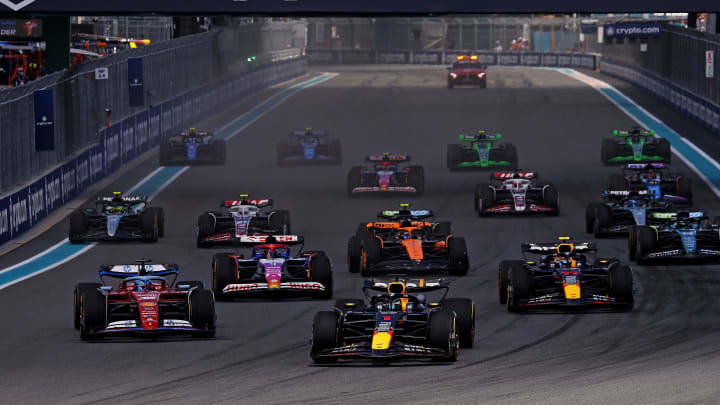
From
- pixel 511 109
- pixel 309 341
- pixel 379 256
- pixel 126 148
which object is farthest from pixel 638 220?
pixel 511 109

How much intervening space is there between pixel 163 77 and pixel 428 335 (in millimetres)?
37221

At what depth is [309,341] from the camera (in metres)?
20.1

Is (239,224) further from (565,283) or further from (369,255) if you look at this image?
(565,283)

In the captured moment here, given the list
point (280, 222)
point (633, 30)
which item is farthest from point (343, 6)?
point (633, 30)

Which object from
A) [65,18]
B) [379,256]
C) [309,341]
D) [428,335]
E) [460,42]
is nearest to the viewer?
[428,335]

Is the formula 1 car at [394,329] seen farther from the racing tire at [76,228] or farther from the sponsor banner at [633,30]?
the sponsor banner at [633,30]

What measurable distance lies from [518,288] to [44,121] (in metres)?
16.0

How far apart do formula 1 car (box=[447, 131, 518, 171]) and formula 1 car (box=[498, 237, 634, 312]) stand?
20.0m

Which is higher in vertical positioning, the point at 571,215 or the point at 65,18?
the point at 65,18

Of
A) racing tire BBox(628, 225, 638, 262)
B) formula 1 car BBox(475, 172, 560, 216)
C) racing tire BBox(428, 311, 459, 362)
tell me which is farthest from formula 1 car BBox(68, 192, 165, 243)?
racing tire BBox(428, 311, 459, 362)

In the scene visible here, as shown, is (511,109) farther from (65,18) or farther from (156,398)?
(156,398)

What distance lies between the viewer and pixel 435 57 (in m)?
116

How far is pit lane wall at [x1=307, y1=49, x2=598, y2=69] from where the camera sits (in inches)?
4247

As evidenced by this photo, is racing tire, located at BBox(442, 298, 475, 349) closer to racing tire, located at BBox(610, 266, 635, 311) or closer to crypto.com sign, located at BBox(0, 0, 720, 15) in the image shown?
racing tire, located at BBox(610, 266, 635, 311)
